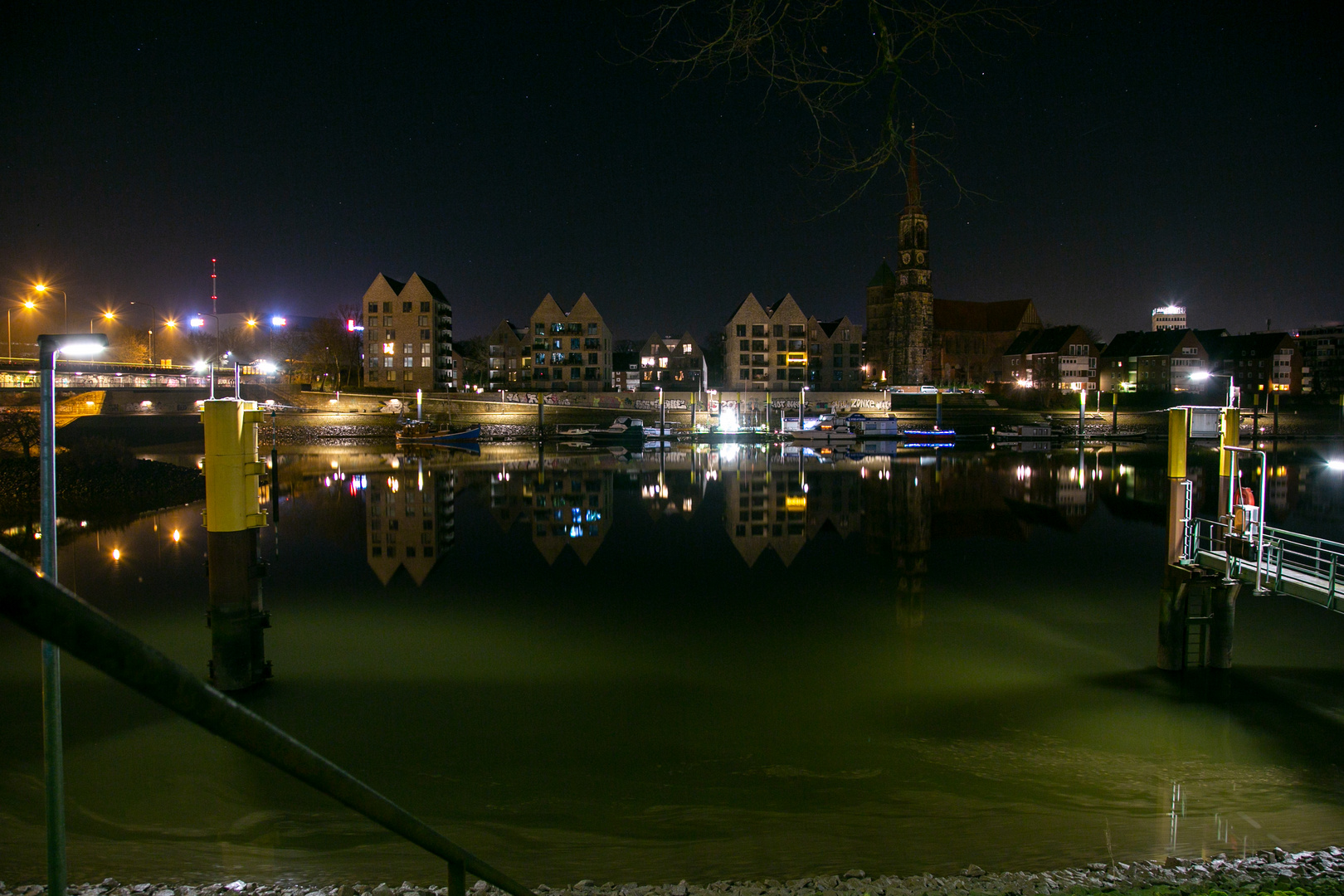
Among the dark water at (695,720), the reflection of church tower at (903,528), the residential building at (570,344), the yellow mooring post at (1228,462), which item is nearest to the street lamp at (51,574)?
the dark water at (695,720)

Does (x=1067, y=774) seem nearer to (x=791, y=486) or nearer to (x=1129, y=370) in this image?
(x=791, y=486)

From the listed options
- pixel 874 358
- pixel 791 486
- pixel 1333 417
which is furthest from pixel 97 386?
pixel 1333 417

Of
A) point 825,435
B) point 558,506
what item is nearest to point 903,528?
point 558,506

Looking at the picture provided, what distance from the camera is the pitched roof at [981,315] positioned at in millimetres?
118125

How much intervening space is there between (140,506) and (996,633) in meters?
28.4

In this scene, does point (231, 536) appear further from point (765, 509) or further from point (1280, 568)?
point (765, 509)

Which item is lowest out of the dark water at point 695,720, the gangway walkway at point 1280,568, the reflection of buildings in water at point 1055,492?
the dark water at point 695,720

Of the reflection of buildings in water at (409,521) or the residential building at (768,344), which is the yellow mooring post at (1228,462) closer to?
the reflection of buildings in water at (409,521)

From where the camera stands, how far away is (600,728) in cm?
1045

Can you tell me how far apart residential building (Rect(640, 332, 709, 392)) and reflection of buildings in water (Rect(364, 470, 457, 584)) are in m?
64.1

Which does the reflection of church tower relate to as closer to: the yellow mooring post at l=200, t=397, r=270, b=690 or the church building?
the yellow mooring post at l=200, t=397, r=270, b=690

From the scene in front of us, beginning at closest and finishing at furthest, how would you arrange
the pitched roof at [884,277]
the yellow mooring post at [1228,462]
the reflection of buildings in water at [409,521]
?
the yellow mooring post at [1228,462] < the reflection of buildings in water at [409,521] < the pitched roof at [884,277]

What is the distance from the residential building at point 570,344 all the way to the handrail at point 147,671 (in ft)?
309

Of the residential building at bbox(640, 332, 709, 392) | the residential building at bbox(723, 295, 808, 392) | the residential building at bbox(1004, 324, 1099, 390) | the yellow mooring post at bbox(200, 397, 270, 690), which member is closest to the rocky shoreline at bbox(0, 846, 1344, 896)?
the yellow mooring post at bbox(200, 397, 270, 690)
